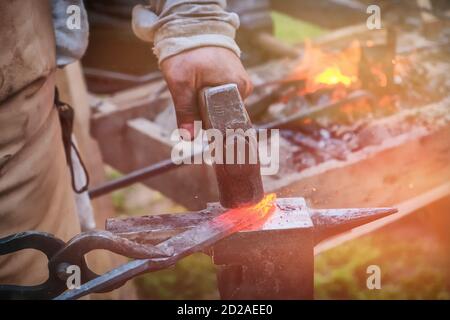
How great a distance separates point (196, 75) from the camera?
147cm

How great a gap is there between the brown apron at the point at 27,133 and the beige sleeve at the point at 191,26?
365mm

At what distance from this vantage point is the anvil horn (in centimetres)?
119

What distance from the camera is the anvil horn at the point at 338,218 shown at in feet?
3.91

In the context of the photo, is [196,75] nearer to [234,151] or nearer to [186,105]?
[186,105]

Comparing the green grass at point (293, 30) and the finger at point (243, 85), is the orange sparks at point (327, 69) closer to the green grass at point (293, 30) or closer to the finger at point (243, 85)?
the finger at point (243, 85)

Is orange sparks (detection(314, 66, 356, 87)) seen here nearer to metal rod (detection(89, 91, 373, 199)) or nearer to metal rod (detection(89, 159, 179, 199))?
metal rod (detection(89, 91, 373, 199))

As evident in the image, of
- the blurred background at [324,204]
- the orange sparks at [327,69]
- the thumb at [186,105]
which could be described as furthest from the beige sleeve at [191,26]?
the orange sparks at [327,69]

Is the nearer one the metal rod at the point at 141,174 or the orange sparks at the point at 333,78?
the metal rod at the point at 141,174

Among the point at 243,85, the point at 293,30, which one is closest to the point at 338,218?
the point at 243,85

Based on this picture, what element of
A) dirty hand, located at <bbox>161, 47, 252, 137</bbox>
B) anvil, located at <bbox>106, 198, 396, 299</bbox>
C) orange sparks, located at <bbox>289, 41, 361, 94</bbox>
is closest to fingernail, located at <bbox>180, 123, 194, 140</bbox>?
dirty hand, located at <bbox>161, 47, 252, 137</bbox>

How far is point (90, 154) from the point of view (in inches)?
128

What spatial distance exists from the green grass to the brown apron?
5.83 meters
